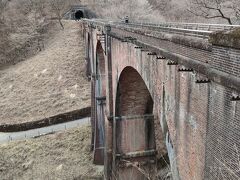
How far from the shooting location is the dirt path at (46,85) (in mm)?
37375

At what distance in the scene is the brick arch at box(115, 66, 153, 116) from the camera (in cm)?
1615

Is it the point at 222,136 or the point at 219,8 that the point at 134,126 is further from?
the point at 222,136

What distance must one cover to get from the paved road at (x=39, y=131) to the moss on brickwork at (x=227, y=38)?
28.9 meters

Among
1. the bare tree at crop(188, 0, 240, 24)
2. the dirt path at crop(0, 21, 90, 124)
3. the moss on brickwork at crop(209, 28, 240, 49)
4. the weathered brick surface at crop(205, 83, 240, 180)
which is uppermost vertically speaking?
the bare tree at crop(188, 0, 240, 24)

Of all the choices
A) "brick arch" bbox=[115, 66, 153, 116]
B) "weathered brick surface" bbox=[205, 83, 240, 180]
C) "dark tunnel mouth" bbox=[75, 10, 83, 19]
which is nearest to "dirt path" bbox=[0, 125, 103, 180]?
"brick arch" bbox=[115, 66, 153, 116]

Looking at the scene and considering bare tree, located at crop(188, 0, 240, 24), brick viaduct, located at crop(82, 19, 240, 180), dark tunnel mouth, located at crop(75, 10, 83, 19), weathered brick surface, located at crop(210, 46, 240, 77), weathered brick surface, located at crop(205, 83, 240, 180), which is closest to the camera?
weathered brick surface, located at crop(210, 46, 240, 77)

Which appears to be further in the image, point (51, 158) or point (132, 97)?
point (51, 158)

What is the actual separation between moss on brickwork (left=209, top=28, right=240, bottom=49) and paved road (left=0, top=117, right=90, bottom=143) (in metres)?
28.9

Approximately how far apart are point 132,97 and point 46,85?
1029 inches

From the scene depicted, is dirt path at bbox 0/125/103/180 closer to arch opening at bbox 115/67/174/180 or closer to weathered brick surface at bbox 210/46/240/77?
arch opening at bbox 115/67/174/180

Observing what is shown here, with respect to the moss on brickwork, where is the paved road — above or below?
below

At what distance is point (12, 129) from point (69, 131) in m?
7.27

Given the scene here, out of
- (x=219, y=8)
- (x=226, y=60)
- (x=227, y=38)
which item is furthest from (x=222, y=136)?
(x=219, y=8)

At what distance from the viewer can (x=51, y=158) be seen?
89.1 feet
